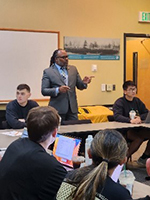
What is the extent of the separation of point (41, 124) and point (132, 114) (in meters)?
3.04

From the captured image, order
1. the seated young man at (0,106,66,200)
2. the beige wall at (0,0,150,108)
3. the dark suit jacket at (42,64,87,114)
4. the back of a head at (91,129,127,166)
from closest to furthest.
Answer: the back of a head at (91,129,127,166) < the seated young man at (0,106,66,200) < the dark suit jacket at (42,64,87,114) < the beige wall at (0,0,150,108)

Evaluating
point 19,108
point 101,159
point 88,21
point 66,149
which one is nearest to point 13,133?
point 19,108

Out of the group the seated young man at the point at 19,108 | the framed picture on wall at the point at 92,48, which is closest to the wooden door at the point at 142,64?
the framed picture on wall at the point at 92,48

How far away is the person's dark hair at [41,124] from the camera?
6.40 feet

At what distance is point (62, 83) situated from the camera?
187 inches

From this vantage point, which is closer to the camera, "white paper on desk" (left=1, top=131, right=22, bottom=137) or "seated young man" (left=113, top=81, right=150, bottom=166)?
"white paper on desk" (left=1, top=131, right=22, bottom=137)

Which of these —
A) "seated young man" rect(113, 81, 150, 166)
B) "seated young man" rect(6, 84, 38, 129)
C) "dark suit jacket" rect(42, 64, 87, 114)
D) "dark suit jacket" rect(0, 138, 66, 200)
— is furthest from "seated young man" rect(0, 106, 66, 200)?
"seated young man" rect(113, 81, 150, 166)

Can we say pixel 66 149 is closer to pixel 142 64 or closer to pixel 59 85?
pixel 59 85

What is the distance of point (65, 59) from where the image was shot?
15.4 ft

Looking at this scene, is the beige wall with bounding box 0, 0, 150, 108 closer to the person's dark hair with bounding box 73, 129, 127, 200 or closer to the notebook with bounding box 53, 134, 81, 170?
the notebook with bounding box 53, 134, 81, 170

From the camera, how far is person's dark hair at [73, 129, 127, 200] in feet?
4.60

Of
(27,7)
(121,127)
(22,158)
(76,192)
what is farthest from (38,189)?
(27,7)

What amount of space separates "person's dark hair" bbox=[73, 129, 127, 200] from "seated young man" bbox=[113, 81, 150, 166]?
326cm

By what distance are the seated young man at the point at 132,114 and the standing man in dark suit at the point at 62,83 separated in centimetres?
63
